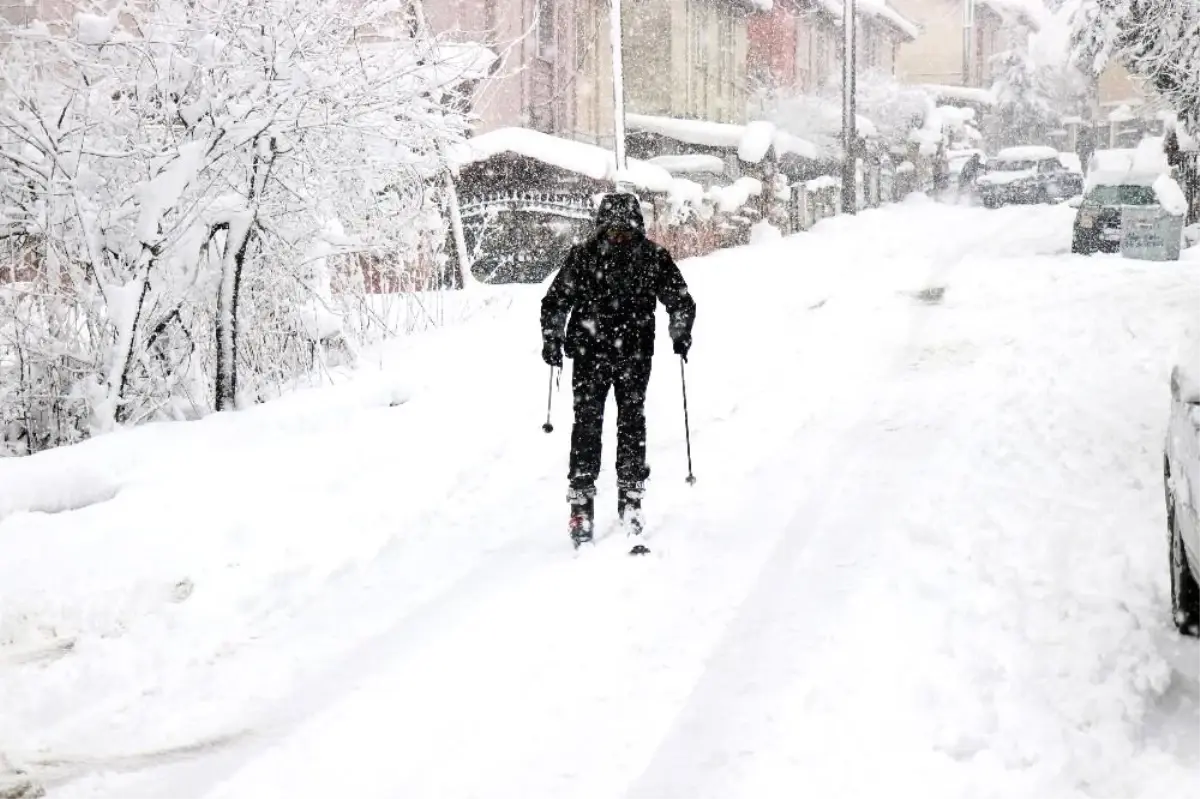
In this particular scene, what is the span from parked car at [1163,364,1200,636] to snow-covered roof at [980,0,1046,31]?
6697 cm

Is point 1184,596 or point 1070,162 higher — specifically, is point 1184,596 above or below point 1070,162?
below

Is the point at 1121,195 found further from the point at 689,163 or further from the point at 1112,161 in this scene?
the point at 689,163

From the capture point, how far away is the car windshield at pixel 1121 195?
19.0m

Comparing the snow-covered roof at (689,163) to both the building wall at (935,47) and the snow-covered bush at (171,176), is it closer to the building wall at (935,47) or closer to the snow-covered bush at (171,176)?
the snow-covered bush at (171,176)

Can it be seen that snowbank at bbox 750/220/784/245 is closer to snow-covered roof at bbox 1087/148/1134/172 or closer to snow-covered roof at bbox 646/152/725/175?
snow-covered roof at bbox 646/152/725/175

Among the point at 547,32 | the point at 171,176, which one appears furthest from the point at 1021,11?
the point at 171,176

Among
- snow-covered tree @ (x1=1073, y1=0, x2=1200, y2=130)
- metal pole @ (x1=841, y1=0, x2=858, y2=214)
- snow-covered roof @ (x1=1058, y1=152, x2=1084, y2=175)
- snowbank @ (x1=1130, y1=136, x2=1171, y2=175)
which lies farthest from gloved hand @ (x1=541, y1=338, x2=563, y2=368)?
snow-covered roof @ (x1=1058, y1=152, x2=1084, y2=175)

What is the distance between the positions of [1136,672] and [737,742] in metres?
1.59

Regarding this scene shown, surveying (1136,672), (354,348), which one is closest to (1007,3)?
(354,348)

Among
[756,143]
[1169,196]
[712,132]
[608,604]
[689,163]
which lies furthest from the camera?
[712,132]

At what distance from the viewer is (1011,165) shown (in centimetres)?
3572

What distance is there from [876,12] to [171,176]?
44346 millimetres

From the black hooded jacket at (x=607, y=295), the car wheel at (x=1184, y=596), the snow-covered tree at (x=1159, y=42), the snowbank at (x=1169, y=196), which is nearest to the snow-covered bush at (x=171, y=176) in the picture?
the black hooded jacket at (x=607, y=295)

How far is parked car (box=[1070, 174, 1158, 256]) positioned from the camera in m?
19.1
